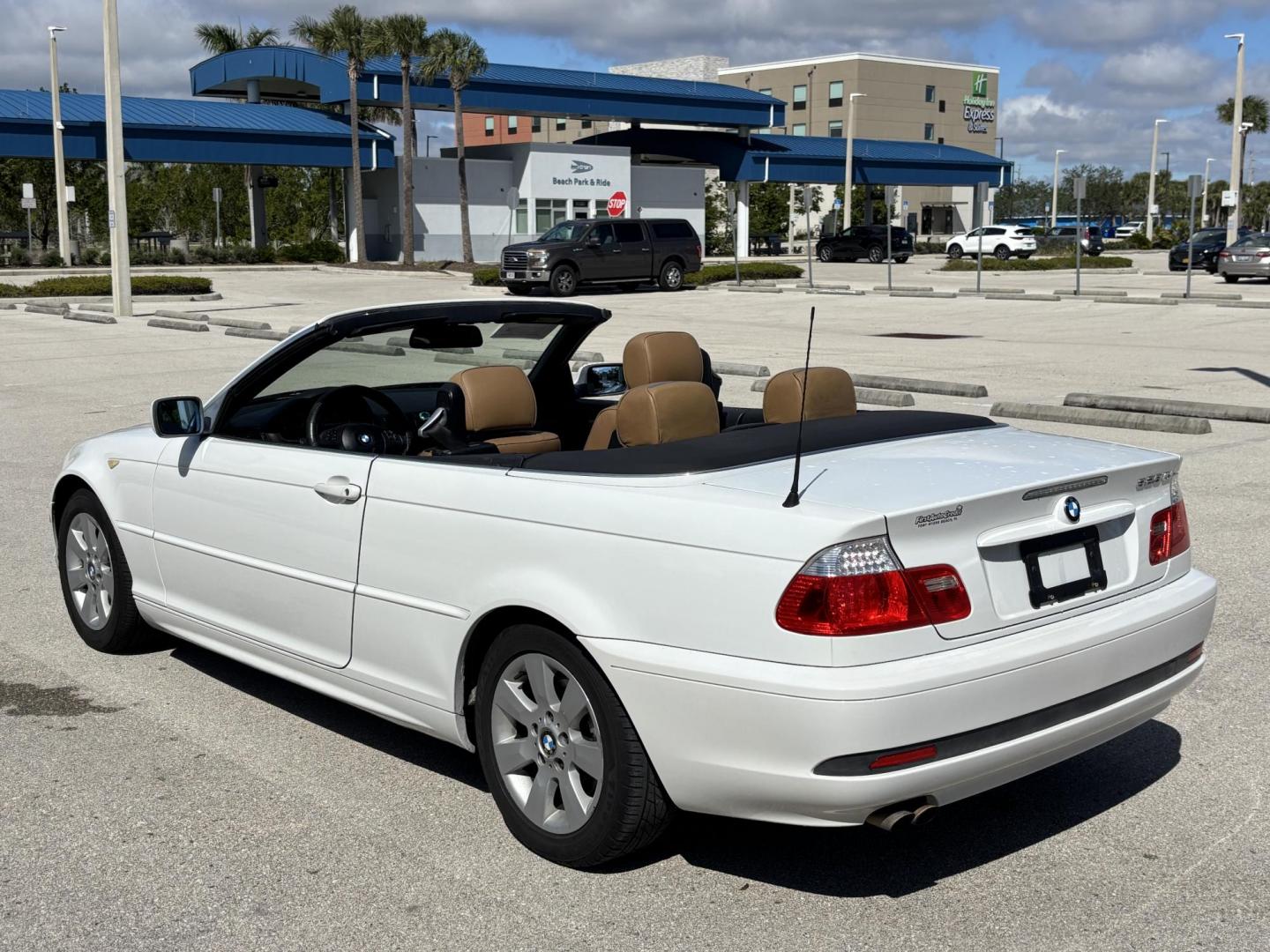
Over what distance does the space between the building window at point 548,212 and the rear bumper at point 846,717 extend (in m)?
58.0

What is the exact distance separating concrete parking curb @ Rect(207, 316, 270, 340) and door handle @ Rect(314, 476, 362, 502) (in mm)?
20414

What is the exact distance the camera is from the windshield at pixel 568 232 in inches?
1501

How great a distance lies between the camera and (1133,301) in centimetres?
3312

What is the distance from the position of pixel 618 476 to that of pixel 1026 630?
1142mm

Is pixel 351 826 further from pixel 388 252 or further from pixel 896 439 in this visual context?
pixel 388 252

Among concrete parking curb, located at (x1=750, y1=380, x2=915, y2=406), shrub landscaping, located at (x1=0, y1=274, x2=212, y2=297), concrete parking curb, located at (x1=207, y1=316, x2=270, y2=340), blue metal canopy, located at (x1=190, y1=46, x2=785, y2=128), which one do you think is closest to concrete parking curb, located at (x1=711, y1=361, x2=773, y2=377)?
concrete parking curb, located at (x1=750, y1=380, x2=915, y2=406)

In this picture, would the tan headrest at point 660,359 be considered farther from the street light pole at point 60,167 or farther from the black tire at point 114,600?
the street light pole at point 60,167

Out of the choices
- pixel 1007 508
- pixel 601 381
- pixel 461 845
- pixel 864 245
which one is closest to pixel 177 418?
pixel 601 381

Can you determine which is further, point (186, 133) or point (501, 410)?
point (186, 133)

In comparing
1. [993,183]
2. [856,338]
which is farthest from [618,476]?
[993,183]

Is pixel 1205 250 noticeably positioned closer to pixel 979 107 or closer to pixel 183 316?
pixel 183 316

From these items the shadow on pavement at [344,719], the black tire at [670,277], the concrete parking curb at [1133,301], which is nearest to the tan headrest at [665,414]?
the shadow on pavement at [344,719]

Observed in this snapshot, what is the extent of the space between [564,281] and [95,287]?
474 inches

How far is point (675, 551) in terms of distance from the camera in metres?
3.60
